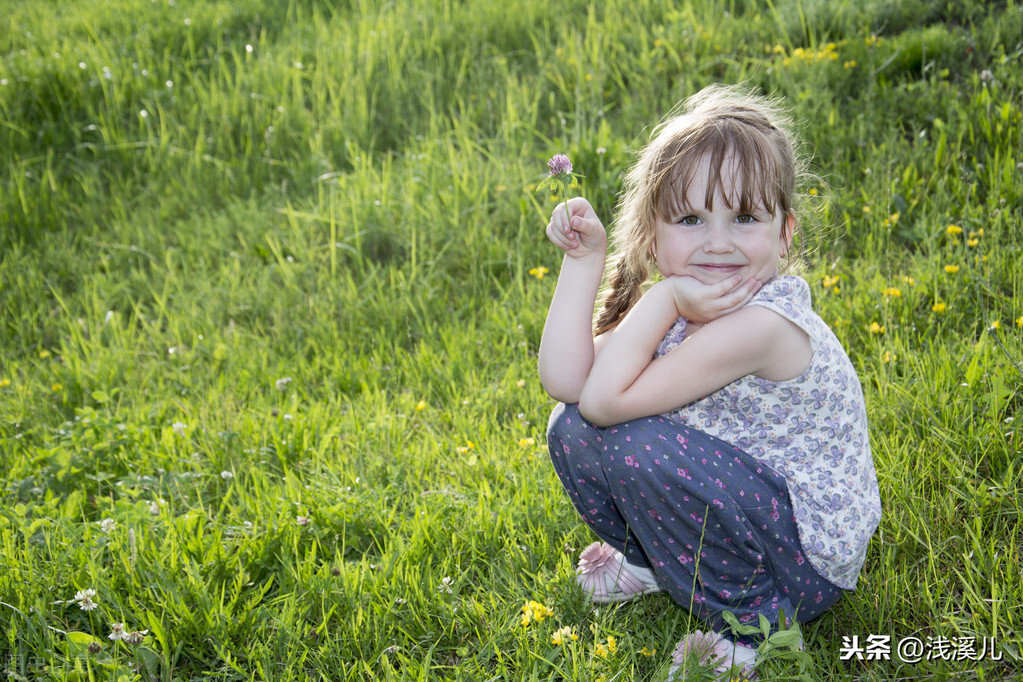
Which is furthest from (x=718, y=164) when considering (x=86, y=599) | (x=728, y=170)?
(x=86, y=599)

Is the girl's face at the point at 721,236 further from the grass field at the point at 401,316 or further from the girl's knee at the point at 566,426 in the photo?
the grass field at the point at 401,316

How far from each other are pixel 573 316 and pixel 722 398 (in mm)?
376

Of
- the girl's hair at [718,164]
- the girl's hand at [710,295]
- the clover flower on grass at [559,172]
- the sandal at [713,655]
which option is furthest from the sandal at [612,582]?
the clover flower on grass at [559,172]

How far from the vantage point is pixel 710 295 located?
1.81 metres

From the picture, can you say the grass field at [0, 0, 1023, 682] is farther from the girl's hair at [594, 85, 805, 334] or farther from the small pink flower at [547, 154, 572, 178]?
the small pink flower at [547, 154, 572, 178]

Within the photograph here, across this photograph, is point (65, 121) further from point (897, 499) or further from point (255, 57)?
point (897, 499)

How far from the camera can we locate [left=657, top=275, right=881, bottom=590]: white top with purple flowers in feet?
6.03

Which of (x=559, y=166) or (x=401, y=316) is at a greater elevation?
(x=559, y=166)

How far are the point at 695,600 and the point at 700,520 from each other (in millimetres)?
234

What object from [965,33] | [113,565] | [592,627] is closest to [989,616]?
[592,627]

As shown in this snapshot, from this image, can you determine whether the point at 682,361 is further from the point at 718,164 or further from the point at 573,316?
the point at 718,164

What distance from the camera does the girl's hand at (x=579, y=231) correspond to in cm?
193

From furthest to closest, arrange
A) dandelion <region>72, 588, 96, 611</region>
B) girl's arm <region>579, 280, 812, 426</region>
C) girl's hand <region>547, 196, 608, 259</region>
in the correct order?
dandelion <region>72, 588, 96, 611</region> < girl's hand <region>547, 196, 608, 259</region> < girl's arm <region>579, 280, 812, 426</region>

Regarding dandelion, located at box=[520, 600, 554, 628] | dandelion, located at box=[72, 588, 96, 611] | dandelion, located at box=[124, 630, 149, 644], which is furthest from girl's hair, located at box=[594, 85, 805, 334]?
dandelion, located at box=[72, 588, 96, 611]
